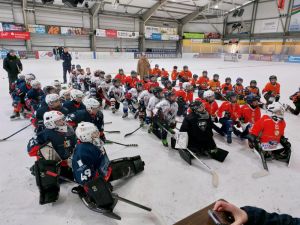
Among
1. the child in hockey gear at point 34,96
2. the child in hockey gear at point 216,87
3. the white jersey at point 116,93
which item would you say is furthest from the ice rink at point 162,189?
the child in hockey gear at point 216,87

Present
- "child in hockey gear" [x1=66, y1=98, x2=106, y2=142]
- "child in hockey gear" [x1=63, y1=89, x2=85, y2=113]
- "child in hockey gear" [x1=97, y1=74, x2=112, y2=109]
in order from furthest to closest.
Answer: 1. "child in hockey gear" [x1=97, y1=74, x2=112, y2=109]
2. "child in hockey gear" [x1=63, y1=89, x2=85, y2=113]
3. "child in hockey gear" [x1=66, y1=98, x2=106, y2=142]

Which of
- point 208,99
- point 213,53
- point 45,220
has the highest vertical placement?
point 213,53

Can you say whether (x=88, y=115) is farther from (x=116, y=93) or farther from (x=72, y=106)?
(x=116, y=93)

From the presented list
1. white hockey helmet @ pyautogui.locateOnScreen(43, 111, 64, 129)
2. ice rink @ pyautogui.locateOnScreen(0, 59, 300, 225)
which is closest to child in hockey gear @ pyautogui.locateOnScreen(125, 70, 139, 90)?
ice rink @ pyautogui.locateOnScreen(0, 59, 300, 225)

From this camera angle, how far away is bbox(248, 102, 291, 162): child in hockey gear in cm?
383

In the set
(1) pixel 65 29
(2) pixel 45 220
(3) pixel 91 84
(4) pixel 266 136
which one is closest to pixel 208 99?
(4) pixel 266 136

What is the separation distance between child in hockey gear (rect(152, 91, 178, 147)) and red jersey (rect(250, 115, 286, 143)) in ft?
5.90

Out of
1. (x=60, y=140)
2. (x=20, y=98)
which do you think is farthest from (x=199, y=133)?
(x=20, y=98)

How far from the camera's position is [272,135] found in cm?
389

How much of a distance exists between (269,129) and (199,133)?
4.02ft

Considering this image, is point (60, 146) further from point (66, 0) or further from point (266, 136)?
point (66, 0)

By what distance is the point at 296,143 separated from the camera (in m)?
4.89

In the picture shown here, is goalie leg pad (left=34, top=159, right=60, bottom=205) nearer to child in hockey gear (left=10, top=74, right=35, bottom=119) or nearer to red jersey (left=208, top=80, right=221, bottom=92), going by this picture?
child in hockey gear (left=10, top=74, right=35, bottom=119)

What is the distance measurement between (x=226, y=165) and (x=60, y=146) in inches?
113
